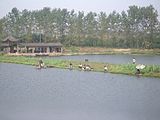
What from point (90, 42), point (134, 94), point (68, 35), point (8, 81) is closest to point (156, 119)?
point (134, 94)

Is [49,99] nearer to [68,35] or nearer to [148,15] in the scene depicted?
[148,15]

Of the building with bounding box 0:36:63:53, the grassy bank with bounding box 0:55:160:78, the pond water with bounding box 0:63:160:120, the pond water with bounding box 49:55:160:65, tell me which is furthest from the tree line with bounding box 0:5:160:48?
the building with bounding box 0:36:63:53

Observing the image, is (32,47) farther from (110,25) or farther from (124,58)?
(124,58)

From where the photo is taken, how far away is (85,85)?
7.82 meters

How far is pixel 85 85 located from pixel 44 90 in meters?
1.00

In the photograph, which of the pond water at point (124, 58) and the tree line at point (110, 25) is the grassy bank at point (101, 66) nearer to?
the pond water at point (124, 58)

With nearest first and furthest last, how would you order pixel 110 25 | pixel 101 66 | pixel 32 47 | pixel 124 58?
pixel 124 58
pixel 110 25
pixel 101 66
pixel 32 47

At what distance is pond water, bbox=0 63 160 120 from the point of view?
5879 mm

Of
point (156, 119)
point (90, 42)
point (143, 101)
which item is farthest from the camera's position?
point (90, 42)

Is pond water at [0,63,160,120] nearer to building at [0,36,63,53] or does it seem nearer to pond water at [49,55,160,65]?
pond water at [49,55,160,65]

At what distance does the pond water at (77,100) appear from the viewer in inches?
231

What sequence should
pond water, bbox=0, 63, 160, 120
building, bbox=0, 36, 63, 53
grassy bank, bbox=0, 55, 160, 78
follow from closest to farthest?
pond water, bbox=0, 63, 160, 120
grassy bank, bbox=0, 55, 160, 78
building, bbox=0, 36, 63, 53

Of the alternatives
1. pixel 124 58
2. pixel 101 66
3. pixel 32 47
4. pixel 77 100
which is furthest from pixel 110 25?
pixel 32 47

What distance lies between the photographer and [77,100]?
21.8 feet
